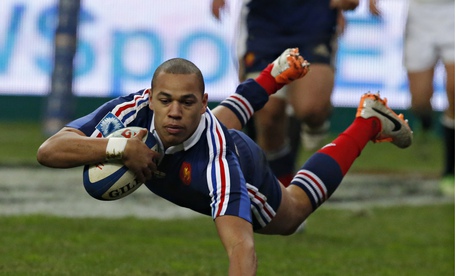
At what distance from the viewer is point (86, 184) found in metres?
5.12

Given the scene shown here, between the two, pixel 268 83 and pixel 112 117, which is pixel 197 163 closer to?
pixel 112 117

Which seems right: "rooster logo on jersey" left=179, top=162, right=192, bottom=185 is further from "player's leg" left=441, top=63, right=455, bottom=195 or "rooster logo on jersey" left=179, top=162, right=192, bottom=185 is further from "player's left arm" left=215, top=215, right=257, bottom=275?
"player's leg" left=441, top=63, right=455, bottom=195

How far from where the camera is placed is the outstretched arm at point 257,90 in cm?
640

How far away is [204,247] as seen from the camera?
7.45m

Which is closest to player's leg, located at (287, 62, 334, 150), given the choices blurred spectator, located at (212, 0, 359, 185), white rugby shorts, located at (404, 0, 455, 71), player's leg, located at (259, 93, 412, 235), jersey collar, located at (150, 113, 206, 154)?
blurred spectator, located at (212, 0, 359, 185)

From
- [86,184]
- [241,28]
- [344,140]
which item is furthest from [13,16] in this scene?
[86,184]

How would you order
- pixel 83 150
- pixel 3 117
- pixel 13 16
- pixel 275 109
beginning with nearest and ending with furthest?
1. pixel 83 150
2. pixel 275 109
3. pixel 13 16
4. pixel 3 117

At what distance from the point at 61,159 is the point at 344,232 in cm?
389

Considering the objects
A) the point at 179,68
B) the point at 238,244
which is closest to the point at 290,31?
the point at 179,68

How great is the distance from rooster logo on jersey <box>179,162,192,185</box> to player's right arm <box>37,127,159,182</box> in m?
0.32

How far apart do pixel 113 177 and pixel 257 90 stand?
1724 mm

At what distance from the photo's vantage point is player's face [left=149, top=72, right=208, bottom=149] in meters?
4.98

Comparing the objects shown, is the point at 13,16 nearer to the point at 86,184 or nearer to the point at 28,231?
the point at 28,231

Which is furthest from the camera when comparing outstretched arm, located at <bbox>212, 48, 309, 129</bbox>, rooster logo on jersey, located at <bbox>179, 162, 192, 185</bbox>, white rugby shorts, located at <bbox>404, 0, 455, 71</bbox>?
white rugby shorts, located at <bbox>404, 0, 455, 71</bbox>
